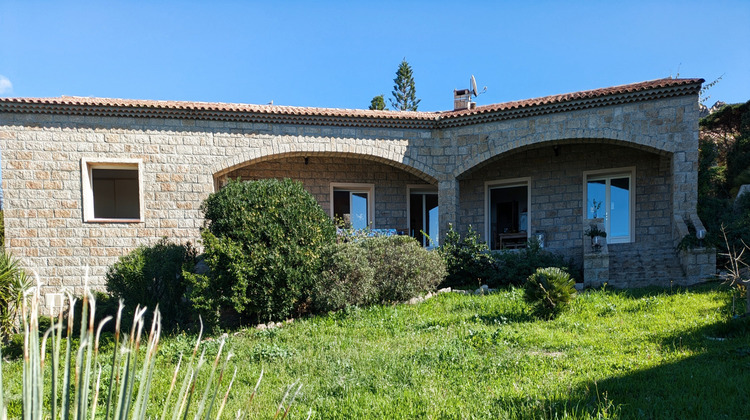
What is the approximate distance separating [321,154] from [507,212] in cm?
605

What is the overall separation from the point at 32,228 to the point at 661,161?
1578 cm

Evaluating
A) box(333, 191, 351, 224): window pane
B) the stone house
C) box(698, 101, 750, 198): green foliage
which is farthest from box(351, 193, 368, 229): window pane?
box(698, 101, 750, 198): green foliage

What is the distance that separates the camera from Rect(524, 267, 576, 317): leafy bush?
6.85 metres

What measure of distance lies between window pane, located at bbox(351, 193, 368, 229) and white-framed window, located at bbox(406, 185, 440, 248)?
56.0 inches

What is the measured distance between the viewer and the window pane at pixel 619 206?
12742 mm

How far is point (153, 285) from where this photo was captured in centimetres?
866

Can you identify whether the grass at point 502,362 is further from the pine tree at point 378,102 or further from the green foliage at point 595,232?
the pine tree at point 378,102

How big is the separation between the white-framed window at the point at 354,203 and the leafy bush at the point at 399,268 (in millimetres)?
4711

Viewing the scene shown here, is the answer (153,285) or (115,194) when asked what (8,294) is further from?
(115,194)

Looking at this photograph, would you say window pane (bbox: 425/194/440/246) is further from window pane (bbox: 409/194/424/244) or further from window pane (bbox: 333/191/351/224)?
window pane (bbox: 333/191/351/224)

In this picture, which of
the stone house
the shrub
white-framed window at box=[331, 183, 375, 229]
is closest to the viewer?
the shrub

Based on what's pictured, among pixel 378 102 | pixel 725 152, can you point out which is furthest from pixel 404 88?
pixel 725 152

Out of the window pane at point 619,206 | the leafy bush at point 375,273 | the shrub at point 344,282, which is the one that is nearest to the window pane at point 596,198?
the window pane at point 619,206

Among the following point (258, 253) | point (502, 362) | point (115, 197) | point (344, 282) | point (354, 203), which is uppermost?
point (115, 197)
